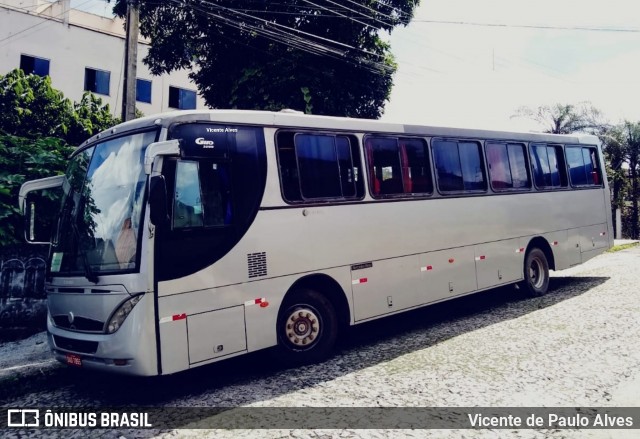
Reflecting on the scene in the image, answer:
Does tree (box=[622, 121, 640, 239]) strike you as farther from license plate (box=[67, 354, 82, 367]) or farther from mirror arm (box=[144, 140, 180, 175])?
license plate (box=[67, 354, 82, 367])

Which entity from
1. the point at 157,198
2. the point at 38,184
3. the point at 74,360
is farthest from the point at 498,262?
the point at 38,184

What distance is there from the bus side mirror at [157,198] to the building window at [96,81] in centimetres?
2942

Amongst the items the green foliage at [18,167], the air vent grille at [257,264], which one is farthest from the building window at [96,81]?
the air vent grille at [257,264]

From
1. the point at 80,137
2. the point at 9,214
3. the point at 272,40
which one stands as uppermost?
the point at 272,40

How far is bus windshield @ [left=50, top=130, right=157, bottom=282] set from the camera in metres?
5.27

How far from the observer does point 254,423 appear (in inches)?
183

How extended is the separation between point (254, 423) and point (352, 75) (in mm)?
14426

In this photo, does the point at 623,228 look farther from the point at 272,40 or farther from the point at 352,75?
the point at 272,40

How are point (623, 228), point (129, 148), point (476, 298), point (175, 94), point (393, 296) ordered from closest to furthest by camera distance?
point (129, 148), point (393, 296), point (476, 298), point (175, 94), point (623, 228)

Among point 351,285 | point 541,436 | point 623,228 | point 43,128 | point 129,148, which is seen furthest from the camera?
point 623,228

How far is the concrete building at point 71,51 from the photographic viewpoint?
27.6 m

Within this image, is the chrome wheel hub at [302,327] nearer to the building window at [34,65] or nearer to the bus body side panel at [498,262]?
the bus body side panel at [498,262]

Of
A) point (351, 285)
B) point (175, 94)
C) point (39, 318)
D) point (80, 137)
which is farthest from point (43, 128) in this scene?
point (175, 94)

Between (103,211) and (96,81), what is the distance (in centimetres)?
2930
